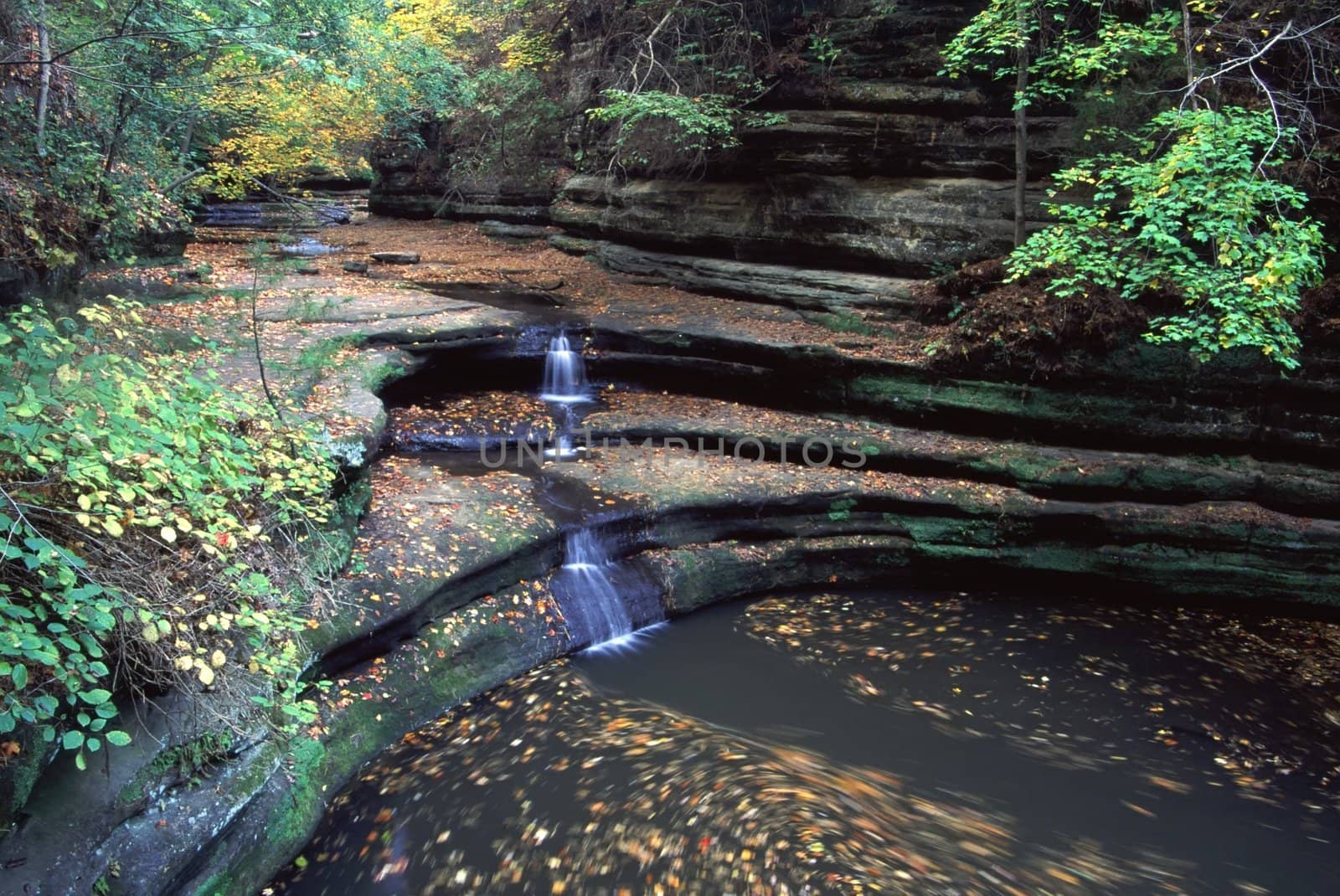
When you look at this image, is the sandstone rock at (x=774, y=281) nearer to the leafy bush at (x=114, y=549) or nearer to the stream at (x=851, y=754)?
the stream at (x=851, y=754)

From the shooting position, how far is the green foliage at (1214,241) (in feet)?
25.9

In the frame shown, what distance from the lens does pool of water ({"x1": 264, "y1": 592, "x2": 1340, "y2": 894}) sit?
5105 mm

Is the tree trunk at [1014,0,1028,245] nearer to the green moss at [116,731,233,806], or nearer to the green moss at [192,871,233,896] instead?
the green moss at [116,731,233,806]

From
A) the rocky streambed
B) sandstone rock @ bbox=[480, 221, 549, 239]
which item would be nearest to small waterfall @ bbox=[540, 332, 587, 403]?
the rocky streambed

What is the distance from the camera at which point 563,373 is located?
12.6 meters

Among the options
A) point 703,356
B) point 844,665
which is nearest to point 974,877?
point 844,665

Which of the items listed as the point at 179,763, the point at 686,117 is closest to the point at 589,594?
the point at 179,763

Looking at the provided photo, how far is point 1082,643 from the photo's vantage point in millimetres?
8500

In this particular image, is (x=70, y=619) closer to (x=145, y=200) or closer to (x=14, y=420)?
(x=14, y=420)

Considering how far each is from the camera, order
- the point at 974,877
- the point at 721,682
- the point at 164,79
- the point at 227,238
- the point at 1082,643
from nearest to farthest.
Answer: the point at 974,877 → the point at 721,682 → the point at 1082,643 → the point at 164,79 → the point at 227,238

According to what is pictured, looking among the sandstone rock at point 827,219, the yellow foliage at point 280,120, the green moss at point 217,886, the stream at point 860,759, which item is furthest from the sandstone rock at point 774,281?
the green moss at point 217,886

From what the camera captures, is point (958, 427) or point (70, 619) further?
point (958, 427)

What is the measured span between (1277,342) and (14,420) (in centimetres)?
1103

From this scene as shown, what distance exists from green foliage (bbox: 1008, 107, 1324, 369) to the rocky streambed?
1446mm
